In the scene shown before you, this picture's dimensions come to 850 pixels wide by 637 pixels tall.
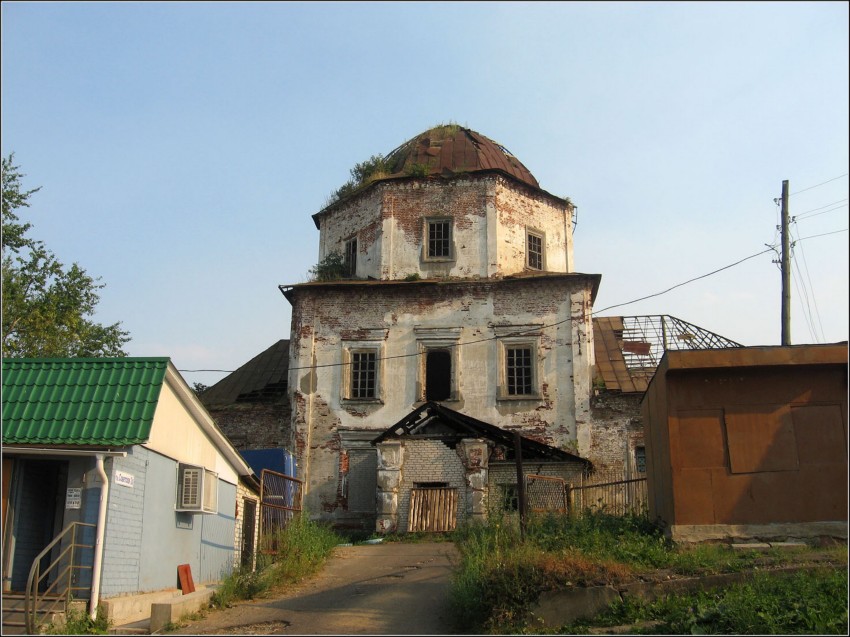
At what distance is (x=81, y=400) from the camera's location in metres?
11.3

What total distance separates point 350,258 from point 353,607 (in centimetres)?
1615

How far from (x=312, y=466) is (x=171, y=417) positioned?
37.3ft

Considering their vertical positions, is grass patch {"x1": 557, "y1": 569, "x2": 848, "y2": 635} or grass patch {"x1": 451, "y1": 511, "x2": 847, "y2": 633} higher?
grass patch {"x1": 451, "y1": 511, "x2": 847, "y2": 633}

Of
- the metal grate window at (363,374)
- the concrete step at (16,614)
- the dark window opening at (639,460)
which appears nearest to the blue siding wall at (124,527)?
the concrete step at (16,614)

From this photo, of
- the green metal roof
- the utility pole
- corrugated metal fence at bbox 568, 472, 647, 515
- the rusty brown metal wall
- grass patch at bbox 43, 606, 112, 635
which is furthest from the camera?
the utility pole

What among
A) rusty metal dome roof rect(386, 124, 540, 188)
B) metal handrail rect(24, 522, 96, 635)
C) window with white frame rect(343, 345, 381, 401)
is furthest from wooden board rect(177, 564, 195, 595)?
rusty metal dome roof rect(386, 124, 540, 188)

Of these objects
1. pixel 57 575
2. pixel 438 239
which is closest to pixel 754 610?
pixel 57 575

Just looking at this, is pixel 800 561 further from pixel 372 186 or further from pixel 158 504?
pixel 372 186

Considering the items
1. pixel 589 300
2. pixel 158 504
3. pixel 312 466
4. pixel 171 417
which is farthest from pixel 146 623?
pixel 589 300

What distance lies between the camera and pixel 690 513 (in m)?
12.3

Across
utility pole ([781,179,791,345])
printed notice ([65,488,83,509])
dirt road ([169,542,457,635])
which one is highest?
utility pole ([781,179,791,345])

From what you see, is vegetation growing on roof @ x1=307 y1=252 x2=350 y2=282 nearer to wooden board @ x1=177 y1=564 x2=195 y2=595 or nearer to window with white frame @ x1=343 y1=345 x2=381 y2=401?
window with white frame @ x1=343 y1=345 x2=381 y2=401

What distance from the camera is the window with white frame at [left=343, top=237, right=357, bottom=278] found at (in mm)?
26328

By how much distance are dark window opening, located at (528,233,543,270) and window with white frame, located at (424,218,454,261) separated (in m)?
2.52
